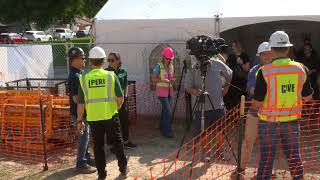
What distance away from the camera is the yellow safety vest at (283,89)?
190 inches

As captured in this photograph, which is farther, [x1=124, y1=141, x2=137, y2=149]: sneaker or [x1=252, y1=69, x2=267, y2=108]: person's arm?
[x1=124, y1=141, x2=137, y2=149]: sneaker

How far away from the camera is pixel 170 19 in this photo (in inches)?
358

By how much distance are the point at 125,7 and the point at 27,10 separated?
108 feet

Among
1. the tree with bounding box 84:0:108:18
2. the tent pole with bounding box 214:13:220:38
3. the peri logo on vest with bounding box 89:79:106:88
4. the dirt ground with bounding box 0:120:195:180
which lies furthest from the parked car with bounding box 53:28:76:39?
the peri logo on vest with bounding box 89:79:106:88

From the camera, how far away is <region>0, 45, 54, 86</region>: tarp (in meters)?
14.7

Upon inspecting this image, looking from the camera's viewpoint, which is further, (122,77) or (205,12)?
(205,12)

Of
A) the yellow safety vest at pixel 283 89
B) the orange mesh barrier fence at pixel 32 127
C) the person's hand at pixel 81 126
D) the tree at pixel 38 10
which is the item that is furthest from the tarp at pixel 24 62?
the tree at pixel 38 10

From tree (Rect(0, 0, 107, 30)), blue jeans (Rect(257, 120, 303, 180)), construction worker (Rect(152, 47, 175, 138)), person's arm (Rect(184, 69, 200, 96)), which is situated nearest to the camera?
blue jeans (Rect(257, 120, 303, 180))

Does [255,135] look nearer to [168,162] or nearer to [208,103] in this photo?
[208,103]

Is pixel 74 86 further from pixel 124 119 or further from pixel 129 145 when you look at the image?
pixel 129 145

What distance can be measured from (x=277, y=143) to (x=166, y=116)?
11.7 feet

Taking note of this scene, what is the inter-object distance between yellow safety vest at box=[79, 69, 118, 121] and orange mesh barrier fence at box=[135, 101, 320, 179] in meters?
0.96

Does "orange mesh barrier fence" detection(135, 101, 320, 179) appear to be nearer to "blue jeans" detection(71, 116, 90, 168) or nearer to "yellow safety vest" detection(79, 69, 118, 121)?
"blue jeans" detection(71, 116, 90, 168)

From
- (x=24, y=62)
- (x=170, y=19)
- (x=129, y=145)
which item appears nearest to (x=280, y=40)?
(x=129, y=145)
